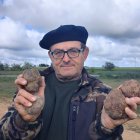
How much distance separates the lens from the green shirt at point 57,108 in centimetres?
380

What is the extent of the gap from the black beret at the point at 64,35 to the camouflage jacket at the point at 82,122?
458mm

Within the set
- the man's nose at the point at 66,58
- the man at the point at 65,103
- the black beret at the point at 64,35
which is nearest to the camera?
the man at the point at 65,103

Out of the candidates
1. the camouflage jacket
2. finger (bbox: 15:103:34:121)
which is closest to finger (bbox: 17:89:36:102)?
finger (bbox: 15:103:34:121)

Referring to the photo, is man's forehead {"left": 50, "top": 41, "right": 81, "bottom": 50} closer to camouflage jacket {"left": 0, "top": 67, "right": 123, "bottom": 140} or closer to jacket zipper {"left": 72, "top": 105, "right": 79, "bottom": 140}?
camouflage jacket {"left": 0, "top": 67, "right": 123, "bottom": 140}

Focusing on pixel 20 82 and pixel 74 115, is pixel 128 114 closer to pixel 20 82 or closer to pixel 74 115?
pixel 74 115

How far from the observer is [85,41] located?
4.20 m

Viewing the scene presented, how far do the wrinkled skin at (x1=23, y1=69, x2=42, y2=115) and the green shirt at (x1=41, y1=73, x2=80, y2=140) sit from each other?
0.56m

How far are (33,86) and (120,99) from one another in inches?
32.6

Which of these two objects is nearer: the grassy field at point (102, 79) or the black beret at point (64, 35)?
the black beret at point (64, 35)

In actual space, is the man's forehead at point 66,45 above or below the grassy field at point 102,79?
above

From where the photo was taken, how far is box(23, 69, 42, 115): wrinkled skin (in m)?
3.27

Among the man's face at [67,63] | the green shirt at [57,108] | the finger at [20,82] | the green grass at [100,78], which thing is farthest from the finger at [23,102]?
the green grass at [100,78]

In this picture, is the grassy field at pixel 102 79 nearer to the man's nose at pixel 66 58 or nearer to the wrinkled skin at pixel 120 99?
the man's nose at pixel 66 58

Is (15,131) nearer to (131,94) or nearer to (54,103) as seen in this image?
(54,103)
